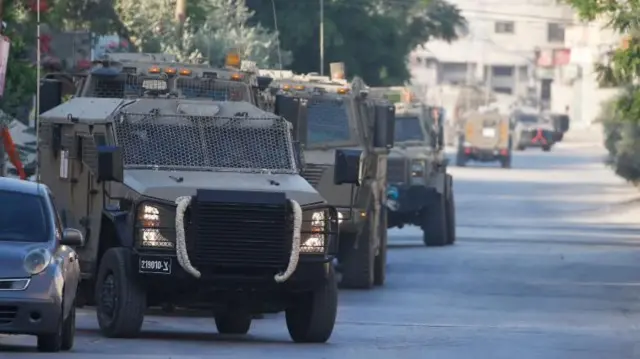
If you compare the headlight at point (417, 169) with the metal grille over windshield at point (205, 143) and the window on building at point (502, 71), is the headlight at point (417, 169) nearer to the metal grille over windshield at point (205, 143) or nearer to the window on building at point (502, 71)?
the metal grille over windshield at point (205, 143)

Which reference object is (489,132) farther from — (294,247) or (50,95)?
(294,247)

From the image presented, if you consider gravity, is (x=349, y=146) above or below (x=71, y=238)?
above

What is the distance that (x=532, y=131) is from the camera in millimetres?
96375

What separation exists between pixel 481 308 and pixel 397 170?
10.3 m

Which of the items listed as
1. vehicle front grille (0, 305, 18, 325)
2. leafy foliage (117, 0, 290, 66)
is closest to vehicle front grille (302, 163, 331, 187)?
vehicle front grille (0, 305, 18, 325)

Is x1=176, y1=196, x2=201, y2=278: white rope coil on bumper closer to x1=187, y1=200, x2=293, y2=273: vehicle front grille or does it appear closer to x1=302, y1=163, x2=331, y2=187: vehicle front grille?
x1=187, y1=200, x2=293, y2=273: vehicle front grille

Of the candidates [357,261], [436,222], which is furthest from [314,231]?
[436,222]

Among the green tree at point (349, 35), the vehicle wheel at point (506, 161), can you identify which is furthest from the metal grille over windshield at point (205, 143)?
the vehicle wheel at point (506, 161)

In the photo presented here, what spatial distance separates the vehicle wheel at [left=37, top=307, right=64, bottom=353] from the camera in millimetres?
15091

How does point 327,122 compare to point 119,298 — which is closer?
point 119,298

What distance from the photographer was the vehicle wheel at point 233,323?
18.5 m

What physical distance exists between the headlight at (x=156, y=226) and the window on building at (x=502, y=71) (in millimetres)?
128264

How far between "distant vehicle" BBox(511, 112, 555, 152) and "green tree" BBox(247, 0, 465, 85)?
42.0m

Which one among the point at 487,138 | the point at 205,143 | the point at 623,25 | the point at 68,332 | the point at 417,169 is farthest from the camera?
the point at 487,138
